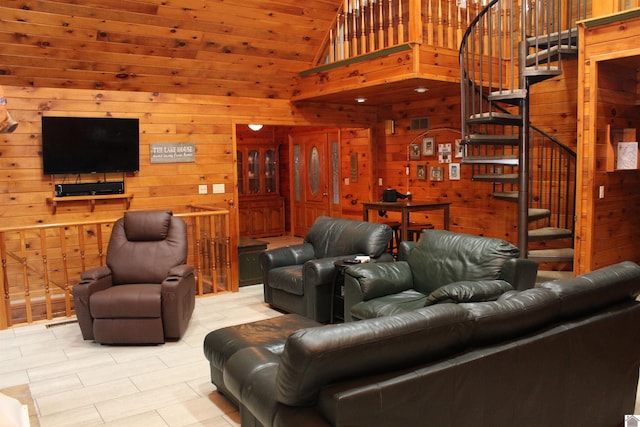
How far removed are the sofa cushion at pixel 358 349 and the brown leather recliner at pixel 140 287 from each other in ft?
8.73

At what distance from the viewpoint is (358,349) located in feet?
6.28

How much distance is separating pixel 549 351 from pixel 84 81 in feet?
18.0

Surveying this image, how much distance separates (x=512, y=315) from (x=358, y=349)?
0.81 meters

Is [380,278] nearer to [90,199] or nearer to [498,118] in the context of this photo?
[498,118]

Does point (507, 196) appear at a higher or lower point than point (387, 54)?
lower

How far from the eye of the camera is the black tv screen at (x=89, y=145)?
5.90 metres

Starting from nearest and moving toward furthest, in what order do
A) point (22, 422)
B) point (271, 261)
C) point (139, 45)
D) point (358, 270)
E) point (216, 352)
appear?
point (22, 422) → point (216, 352) → point (358, 270) → point (271, 261) → point (139, 45)

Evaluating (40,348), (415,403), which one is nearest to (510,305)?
(415,403)

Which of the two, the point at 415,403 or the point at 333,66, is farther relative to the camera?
the point at 333,66

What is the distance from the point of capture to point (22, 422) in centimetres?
175

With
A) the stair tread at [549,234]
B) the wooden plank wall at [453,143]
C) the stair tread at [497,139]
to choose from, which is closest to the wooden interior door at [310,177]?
the wooden plank wall at [453,143]

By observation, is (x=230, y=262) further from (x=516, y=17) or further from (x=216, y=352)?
(x=516, y=17)

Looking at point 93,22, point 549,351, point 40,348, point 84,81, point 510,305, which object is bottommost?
point 40,348

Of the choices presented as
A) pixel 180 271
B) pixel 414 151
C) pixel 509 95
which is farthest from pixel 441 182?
pixel 180 271
